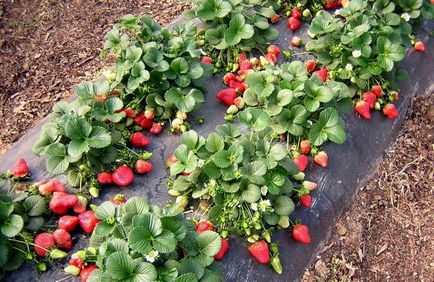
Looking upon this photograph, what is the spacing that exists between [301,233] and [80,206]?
1.14 metres

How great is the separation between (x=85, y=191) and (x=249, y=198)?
868 millimetres

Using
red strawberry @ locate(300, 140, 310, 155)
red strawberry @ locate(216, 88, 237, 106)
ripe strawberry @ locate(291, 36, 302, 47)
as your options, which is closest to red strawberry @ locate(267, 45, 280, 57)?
ripe strawberry @ locate(291, 36, 302, 47)

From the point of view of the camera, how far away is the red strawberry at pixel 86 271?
243cm

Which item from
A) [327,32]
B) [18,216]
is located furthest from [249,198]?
[327,32]

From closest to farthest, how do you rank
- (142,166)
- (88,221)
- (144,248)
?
(144,248) → (88,221) → (142,166)

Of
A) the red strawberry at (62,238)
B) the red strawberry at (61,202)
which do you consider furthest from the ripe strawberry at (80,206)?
the red strawberry at (62,238)

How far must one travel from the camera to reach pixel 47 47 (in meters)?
4.22

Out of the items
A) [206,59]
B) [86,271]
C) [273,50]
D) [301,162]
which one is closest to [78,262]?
[86,271]

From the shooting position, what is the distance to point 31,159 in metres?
2.97

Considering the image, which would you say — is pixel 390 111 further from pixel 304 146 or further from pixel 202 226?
pixel 202 226

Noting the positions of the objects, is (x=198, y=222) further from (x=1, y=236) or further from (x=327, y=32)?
(x=327, y=32)

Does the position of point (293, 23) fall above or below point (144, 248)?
below

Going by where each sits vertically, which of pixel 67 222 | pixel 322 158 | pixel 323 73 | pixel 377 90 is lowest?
pixel 377 90

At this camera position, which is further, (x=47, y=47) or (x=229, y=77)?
(x=47, y=47)
